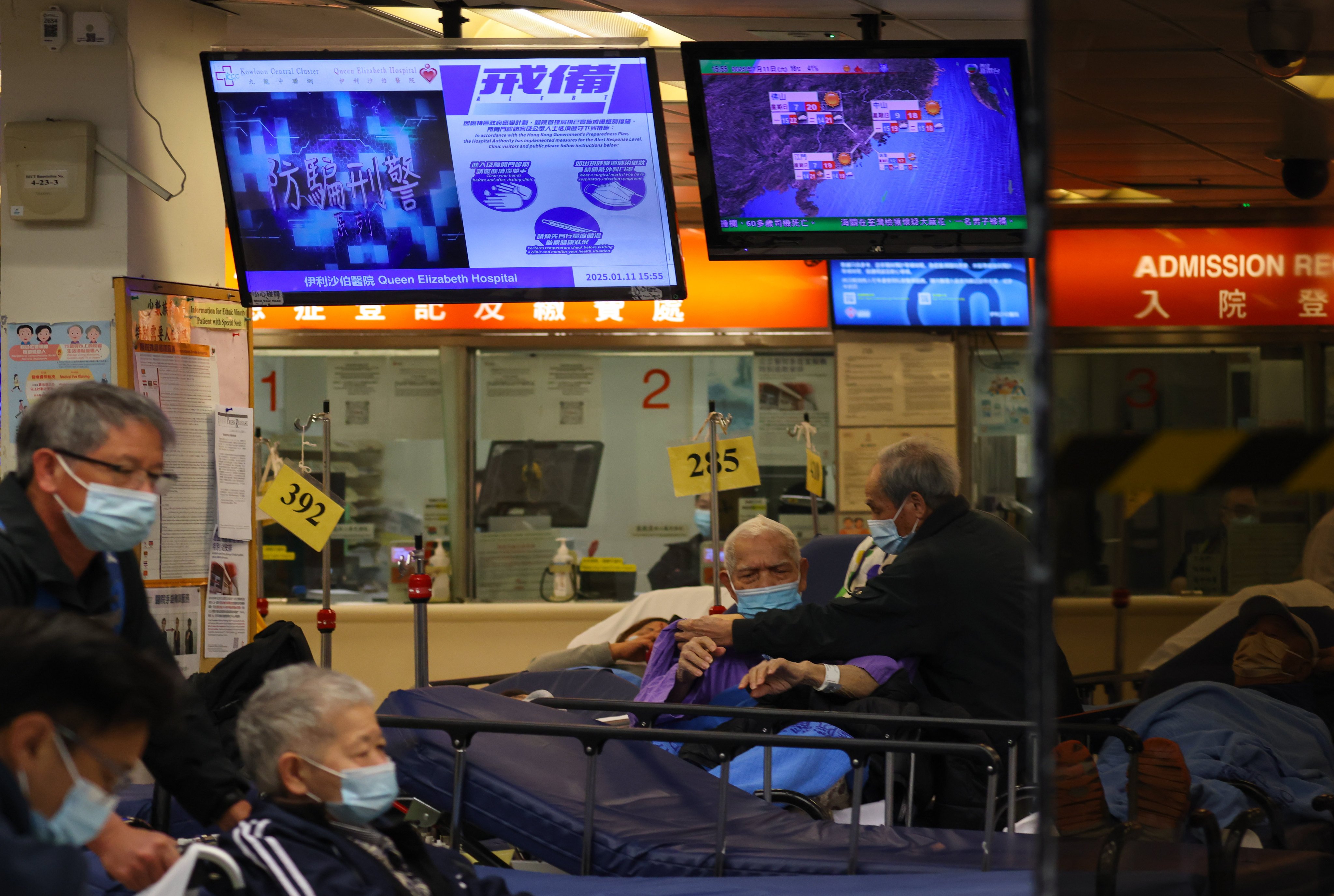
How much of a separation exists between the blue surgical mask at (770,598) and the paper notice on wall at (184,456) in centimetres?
189

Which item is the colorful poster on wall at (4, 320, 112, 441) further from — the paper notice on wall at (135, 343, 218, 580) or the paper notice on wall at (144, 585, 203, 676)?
the paper notice on wall at (144, 585, 203, 676)

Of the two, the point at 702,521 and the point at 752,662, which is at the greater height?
the point at 702,521

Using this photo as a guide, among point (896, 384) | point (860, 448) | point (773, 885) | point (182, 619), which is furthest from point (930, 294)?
point (773, 885)

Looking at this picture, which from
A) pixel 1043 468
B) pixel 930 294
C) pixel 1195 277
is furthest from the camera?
pixel 930 294

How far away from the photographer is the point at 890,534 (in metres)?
4.05

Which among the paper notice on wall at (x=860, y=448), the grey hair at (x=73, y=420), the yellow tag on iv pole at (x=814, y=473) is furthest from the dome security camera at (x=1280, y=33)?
the paper notice on wall at (x=860, y=448)

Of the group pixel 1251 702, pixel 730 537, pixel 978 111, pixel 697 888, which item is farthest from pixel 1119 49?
pixel 730 537

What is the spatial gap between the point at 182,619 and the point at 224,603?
0.15m

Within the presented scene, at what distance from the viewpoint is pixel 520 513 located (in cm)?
776

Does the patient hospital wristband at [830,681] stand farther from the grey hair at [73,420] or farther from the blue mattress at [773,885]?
the grey hair at [73,420]

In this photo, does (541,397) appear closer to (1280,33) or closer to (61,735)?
(1280,33)

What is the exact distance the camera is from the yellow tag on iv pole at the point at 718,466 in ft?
17.8

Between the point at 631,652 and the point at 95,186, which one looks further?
the point at 631,652

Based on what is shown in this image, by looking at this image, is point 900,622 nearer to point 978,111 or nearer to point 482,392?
point 978,111
